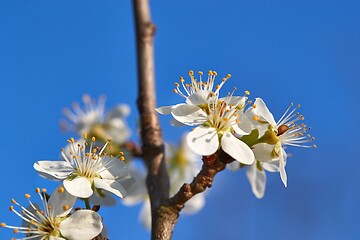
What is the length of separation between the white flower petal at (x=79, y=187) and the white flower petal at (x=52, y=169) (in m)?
0.04

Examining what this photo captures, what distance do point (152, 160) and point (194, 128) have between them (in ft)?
1.38

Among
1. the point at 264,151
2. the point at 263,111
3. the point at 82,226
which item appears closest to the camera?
the point at 82,226

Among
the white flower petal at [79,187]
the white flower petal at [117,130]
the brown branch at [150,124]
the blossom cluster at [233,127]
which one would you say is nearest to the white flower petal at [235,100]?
the blossom cluster at [233,127]

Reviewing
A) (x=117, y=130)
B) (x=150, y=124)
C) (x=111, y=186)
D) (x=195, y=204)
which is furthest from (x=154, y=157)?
(x=117, y=130)

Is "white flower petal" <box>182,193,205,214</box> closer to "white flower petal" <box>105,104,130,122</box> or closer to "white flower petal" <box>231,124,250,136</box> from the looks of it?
"white flower petal" <box>105,104,130,122</box>

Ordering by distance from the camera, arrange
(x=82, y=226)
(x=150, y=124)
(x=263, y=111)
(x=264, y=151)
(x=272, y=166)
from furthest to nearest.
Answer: (x=150, y=124)
(x=272, y=166)
(x=264, y=151)
(x=263, y=111)
(x=82, y=226)

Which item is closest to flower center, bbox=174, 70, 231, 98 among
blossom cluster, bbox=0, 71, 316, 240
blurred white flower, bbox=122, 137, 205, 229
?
blossom cluster, bbox=0, 71, 316, 240

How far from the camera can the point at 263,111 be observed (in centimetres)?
205

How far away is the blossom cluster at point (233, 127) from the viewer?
6.70 feet

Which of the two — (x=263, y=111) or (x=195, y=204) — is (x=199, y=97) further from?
(x=195, y=204)

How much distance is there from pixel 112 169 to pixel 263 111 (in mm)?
564

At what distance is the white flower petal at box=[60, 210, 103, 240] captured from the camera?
1.93 meters

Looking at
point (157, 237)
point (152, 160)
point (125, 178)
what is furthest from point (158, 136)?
point (157, 237)

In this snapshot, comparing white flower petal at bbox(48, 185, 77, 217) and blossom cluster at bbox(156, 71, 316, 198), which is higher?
blossom cluster at bbox(156, 71, 316, 198)
